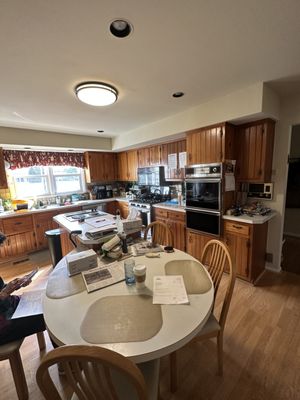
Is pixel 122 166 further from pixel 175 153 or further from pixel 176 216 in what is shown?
pixel 176 216

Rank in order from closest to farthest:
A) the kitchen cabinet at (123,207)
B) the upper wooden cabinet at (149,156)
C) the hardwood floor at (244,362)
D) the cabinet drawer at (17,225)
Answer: the hardwood floor at (244,362) < the cabinet drawer at (17,225) < the upper wooden cabinet at (149,156) < the kitchen cabinet at (123,207)

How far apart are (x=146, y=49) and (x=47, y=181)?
4.03 metres

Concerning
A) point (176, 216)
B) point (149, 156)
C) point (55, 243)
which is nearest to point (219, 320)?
point (176, 216)

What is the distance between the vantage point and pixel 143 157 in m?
4.34

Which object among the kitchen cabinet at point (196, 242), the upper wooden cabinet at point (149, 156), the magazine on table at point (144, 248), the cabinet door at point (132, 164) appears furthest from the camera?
the cabinet door at point (132, 164)

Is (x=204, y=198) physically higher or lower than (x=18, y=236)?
higher

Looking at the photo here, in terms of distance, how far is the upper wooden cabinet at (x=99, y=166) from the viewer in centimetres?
481

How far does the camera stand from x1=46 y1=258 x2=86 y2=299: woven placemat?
4.00 feet

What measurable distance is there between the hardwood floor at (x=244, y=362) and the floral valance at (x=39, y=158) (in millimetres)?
3425

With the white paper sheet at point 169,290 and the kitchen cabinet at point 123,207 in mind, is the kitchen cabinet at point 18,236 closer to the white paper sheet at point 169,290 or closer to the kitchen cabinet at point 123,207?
the kitchen cabinet at point 123,207

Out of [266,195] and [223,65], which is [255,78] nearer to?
[223,65]

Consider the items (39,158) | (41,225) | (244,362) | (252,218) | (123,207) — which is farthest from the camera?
(123,207)

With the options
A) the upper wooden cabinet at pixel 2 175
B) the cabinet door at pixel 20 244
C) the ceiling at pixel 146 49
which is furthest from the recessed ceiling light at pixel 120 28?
the cabinet door at pixel 20 244

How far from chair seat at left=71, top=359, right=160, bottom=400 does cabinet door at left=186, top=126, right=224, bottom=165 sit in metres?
2.37
